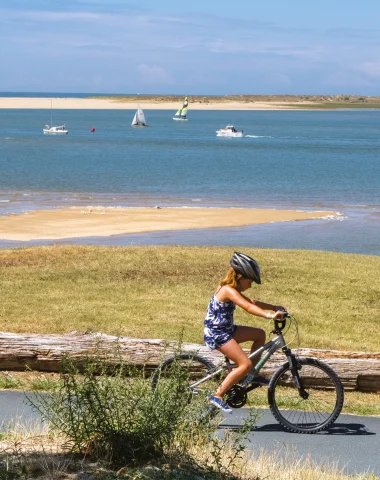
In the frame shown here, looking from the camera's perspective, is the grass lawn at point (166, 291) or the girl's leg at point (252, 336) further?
the grass lawn at point (166, 291)

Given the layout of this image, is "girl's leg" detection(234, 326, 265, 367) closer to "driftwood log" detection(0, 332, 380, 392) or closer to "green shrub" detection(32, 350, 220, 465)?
"driftwood log" detection(0, 332, 380, 392)

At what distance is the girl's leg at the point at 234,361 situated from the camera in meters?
8.39

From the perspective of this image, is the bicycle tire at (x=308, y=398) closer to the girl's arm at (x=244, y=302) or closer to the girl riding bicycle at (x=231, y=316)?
the girl riding bicycle at (x=231, y=316)

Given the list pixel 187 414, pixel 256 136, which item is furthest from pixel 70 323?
pixel 256 136

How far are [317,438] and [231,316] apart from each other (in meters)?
1.41

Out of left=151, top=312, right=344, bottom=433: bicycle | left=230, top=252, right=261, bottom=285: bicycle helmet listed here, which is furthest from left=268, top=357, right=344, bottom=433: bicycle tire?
left=230, top=252, right=261, bottom=285: bicycle helmet

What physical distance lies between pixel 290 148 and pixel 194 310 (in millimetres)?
86181

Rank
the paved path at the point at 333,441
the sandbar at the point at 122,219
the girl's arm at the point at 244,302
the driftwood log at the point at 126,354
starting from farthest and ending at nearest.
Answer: the sandbar at the point at 122,219 < the driftwood log at the point at 126,354 < the girl's arm at the point at 244,302 < the paved path at the point at 333,441

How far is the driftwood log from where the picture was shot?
10289mm

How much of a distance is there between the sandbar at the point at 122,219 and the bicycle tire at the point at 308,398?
21.7 metres

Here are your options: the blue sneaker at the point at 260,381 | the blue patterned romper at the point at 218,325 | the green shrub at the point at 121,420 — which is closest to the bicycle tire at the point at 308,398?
the blue sneaker at the point at 260,381

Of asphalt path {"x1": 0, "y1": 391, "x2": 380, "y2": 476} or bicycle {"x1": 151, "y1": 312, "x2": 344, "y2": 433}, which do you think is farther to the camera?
bicycle {"x1": 151, "y1": 312, "x2": 344, "y2": 433}

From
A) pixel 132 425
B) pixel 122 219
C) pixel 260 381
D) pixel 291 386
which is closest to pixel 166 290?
pixel 291 386

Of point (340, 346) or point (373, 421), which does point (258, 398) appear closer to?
point (373, 421)
